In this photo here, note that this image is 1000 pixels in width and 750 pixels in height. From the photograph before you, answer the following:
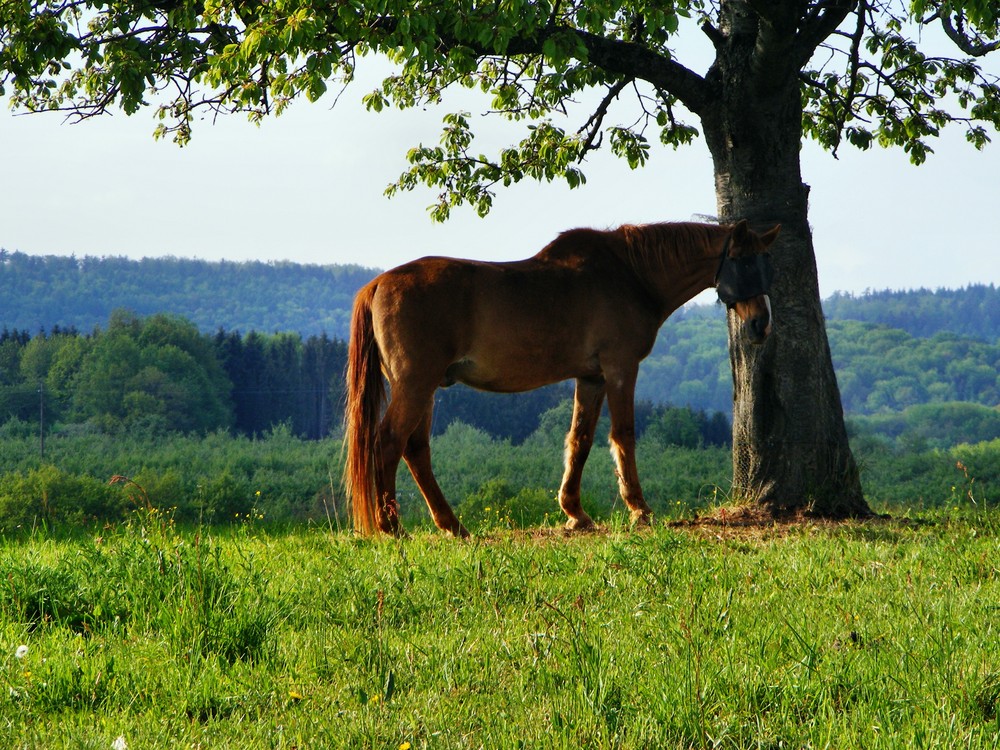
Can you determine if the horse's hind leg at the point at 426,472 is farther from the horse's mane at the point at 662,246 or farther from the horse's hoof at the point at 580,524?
the horse's mane at the point at 662,246

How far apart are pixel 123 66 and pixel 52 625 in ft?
22.5

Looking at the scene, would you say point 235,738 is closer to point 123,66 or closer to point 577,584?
point 577,584

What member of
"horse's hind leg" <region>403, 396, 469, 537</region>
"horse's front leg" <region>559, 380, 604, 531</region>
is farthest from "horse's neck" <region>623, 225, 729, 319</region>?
"horse's hind leg" <region>403, 396, 469, 537</region>

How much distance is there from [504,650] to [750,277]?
527 cm

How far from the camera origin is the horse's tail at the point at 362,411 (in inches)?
311

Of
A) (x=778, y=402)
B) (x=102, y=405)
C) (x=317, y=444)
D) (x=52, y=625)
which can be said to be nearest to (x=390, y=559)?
(x=52, y=625)

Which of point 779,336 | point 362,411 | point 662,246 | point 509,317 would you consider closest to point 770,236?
point 662,246

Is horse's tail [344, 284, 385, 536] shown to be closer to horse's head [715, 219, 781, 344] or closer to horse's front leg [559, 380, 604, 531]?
horse's front leg [559, 380, 604, 531]

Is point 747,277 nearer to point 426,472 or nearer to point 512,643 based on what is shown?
point 426,472

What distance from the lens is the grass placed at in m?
3.56

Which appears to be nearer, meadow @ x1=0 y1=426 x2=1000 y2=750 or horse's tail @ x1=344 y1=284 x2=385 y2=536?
meadow @ x1=0 y1=426 x2=1000 y2=750

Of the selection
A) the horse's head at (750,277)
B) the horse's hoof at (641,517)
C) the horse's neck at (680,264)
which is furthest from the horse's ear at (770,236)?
the horse's hoof at (641,517)

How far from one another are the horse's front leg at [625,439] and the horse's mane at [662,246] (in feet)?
3.40

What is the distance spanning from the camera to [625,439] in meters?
8.76
